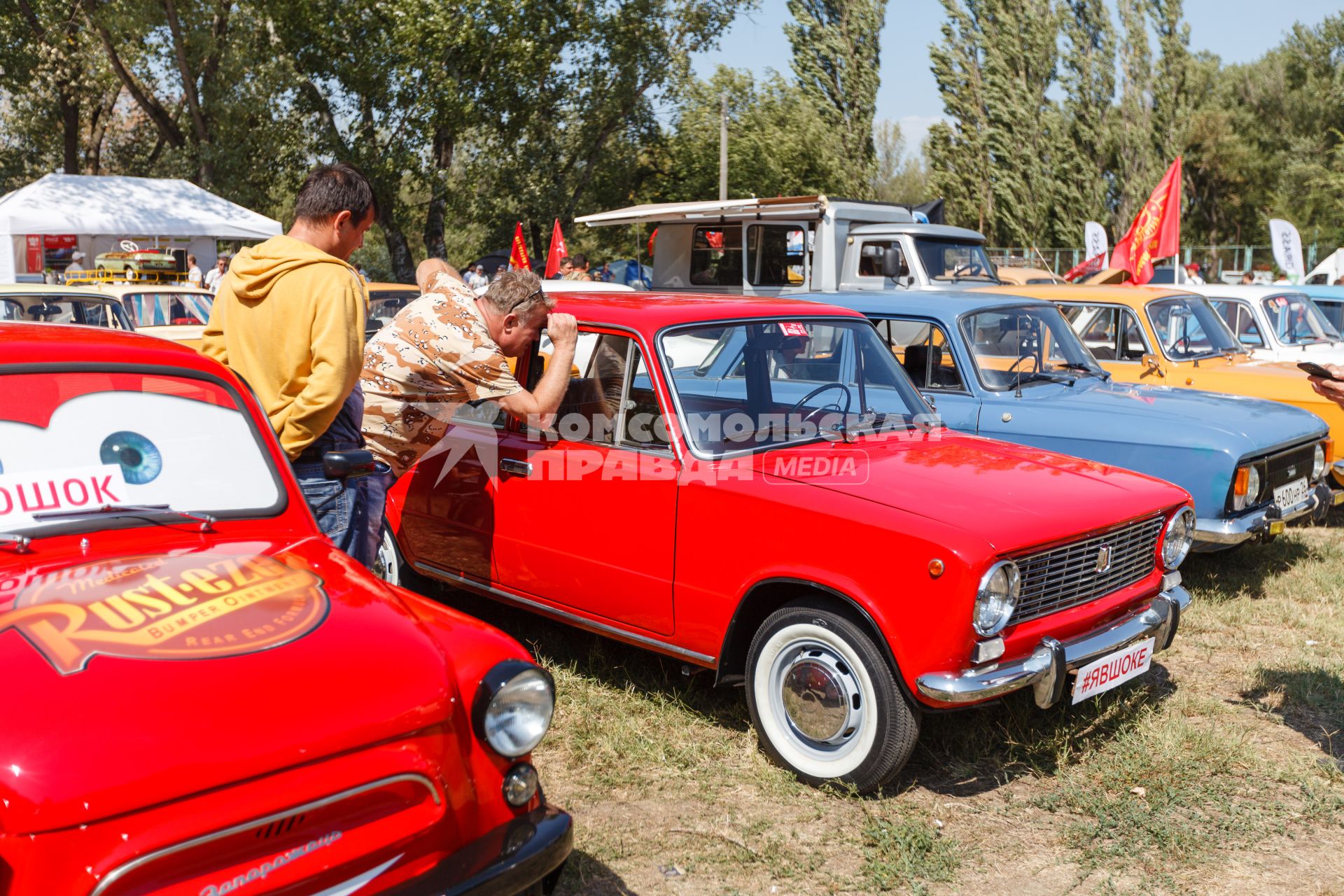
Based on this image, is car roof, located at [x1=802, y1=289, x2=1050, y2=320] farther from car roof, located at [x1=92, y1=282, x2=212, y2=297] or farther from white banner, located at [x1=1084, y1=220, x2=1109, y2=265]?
white banner, located at [x1=1084, y1=220, x2=1109, y2=265]

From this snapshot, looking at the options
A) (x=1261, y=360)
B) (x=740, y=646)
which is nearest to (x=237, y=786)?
(x=740, y=646)

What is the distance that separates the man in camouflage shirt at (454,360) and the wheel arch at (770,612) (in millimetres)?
1129

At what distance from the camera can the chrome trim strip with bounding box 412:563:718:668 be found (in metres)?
4.30

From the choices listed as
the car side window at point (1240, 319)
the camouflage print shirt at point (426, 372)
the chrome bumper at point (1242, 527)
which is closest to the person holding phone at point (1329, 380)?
the chrome bumper at point (1242, 527)

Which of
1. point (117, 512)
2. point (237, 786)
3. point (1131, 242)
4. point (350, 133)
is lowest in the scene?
point (237, 786)

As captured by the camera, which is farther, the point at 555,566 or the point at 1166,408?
the point at 1166,408

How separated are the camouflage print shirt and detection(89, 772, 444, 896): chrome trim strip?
2.27 metres

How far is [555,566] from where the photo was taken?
15.4ft

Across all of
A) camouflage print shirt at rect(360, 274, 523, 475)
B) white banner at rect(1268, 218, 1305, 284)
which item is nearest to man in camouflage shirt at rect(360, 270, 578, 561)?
camouflage print shirt at rect(360, 274, 523, 475)

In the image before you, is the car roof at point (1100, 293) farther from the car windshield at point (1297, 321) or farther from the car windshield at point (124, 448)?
the car windshield at point (124, 448)

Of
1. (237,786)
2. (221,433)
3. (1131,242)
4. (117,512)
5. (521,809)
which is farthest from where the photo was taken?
(1131,242)

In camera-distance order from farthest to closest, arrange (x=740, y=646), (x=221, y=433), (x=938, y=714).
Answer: (x=938, y=714) → (x=740, y=646) → (x=221, y=433)

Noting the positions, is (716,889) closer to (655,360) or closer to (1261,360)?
(655,360)

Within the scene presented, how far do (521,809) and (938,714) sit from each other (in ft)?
8.18
